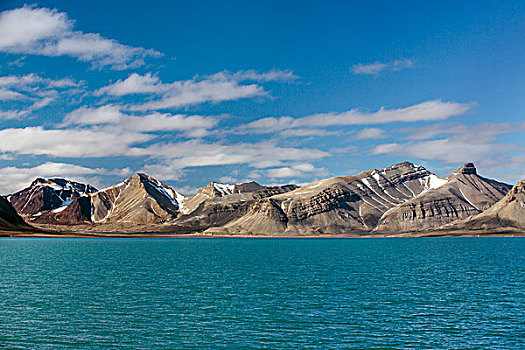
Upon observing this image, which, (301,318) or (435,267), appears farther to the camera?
(435,267)

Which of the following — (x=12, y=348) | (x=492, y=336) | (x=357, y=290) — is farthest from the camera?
(x=357, y=290)

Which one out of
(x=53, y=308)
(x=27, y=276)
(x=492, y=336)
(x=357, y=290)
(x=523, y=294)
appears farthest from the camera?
(x=27, y=276)

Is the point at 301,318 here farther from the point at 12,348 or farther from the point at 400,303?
the point at 12,348

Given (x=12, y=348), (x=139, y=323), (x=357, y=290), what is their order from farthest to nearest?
1. (x=357, y=290)
2. (x=139, y=323)
3. (x=12, y=348)

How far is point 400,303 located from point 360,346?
19583 mm

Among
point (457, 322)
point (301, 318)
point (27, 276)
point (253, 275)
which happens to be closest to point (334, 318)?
point (301, 318)

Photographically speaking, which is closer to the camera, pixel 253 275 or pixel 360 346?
pixel 360 346

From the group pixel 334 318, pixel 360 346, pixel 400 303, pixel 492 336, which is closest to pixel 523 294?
pixel 400 303

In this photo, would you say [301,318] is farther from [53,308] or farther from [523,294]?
[523,294]

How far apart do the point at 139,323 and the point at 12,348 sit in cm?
1144

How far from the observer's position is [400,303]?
2228 inches

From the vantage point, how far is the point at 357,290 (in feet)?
219

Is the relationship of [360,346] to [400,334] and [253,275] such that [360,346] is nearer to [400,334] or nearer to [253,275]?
[400,334]

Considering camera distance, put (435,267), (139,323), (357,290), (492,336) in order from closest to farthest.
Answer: (492,336) → (139,323) → (357,290) → (435,267)
